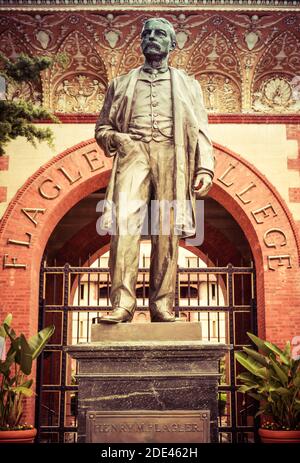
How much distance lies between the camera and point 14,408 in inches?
369

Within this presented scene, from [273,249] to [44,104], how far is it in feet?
15.3

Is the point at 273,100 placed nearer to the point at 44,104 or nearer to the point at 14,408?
the point at 44,104

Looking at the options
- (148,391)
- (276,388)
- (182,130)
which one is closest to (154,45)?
(182,130)

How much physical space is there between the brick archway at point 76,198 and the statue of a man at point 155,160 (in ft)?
20.6

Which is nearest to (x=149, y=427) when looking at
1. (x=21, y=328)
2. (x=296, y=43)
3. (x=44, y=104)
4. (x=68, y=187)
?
(x=21, y=328)

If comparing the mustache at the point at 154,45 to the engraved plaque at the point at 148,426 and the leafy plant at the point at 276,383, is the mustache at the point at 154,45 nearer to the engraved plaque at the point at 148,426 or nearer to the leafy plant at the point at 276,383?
the engraved plaque at the point at 148,426

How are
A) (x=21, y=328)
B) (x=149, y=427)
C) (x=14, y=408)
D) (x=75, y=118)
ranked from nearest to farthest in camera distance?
1. (x=149, y=427)
2. (x=14, y=408)
3. (x=21, y=328)
4. (x=75, y=118)

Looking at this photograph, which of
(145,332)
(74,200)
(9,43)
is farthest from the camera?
(74,200)

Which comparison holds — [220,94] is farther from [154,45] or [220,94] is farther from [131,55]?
[154,45]

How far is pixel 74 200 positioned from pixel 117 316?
24.6 ft

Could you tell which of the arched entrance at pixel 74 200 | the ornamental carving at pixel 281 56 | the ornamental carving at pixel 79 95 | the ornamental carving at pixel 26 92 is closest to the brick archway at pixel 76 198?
the arched entrance at pixel 74 200

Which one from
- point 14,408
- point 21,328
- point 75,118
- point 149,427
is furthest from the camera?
point 75,118

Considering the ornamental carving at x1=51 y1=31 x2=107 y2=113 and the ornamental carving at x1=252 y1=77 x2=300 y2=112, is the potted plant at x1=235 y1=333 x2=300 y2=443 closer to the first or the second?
the ornamental carving at x1=252 y1=77 x2=300 y2=112

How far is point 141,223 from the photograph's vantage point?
4895 millimetres
